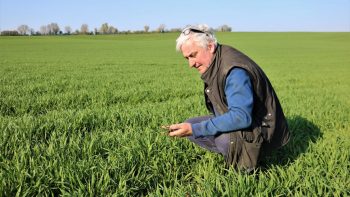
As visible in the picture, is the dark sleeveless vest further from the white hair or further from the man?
the white hair

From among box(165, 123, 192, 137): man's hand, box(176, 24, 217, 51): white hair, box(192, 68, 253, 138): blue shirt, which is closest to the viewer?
box(192, 68, 253, 138): blue shirt

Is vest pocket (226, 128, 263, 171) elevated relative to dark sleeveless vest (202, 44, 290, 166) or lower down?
lower down

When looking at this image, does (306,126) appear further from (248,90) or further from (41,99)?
(41,99)

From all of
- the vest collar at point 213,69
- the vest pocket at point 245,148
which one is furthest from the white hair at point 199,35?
the vest pocket at point 245,148

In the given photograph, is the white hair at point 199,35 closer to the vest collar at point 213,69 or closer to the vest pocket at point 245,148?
the vest collar at point 213,69

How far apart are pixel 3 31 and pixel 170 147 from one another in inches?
3942

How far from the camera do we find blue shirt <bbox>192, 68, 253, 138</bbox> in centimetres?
313

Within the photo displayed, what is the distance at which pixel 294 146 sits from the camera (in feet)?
16.0

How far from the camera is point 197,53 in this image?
10.9ft

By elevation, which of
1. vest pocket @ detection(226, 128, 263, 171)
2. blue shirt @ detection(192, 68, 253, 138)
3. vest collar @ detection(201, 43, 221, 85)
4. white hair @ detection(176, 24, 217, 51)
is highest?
white hair @ detection(176, 24, 217, 51)

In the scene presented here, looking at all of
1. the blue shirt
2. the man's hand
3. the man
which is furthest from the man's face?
the man's hand

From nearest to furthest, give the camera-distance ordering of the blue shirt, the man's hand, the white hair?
the blue shirt, the white hair, the man's hand

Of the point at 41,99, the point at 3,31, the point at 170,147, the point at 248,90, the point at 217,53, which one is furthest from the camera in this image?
the point at 3,31

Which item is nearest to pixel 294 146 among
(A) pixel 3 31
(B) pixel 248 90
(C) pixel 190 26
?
(B) pixel 248 90
